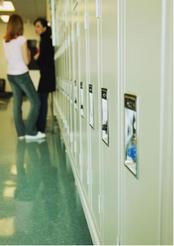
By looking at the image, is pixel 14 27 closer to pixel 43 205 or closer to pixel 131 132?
pixel 43 205

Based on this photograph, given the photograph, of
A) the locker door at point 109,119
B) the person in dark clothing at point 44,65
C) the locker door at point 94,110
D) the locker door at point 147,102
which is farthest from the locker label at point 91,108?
the person in dark clothing at point 44,65

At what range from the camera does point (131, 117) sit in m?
0.89

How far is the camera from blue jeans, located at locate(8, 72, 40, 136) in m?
4.37

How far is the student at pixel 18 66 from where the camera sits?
4.28 m

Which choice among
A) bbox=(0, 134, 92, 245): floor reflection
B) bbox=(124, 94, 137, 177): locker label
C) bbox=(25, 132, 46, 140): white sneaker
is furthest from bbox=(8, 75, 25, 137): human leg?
bbox=(124, 94, 137, 177): locker label

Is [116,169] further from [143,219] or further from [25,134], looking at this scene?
[25,134]

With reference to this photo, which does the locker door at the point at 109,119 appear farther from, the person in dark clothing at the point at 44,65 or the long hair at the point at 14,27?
the person in dark clothing at the point at 44,65

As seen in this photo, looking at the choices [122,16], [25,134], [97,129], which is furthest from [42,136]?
[122,16]

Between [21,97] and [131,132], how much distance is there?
376 cm

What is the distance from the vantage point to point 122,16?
0.94m

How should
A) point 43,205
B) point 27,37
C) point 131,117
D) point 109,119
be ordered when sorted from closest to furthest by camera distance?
1. point 131,117
2. point 109,119
3. point 43,205
4. point 27,37

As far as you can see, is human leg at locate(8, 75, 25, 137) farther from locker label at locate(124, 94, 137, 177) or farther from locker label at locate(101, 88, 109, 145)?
locker label at locate(124, 94, 137, 177)

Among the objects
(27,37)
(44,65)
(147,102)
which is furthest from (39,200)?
(27,37)

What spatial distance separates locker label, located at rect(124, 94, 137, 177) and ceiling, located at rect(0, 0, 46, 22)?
9.09 m
